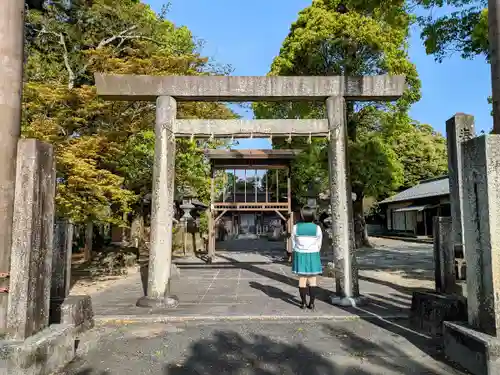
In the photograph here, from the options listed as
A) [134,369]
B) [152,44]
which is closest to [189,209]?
[152,44]

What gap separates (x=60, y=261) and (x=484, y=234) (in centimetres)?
522

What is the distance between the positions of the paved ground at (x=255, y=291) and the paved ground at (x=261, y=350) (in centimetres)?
78

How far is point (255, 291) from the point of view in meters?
8.58

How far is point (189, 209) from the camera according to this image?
56.7 feet

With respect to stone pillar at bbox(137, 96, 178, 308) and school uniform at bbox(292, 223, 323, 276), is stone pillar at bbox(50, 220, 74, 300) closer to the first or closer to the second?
stone pillar at bbox(137, 96, 178, 308)

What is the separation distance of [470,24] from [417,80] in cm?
1059

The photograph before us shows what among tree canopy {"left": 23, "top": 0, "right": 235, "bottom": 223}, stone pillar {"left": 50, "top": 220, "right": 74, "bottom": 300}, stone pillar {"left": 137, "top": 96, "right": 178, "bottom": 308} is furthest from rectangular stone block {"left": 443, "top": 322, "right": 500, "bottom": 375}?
tree canopy {"left": 23, "top": 0, "right": 235, "bottom": 223}

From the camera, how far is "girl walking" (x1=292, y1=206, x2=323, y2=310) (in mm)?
6590

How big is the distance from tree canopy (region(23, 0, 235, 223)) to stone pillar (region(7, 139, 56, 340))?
14.6 feet

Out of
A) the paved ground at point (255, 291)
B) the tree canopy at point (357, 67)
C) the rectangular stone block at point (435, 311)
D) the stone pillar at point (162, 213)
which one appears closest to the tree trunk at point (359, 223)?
the tree canopy at point (357, 67)

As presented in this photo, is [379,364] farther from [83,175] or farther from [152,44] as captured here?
[152,44]

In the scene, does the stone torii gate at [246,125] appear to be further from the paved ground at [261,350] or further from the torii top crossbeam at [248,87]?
the paved ground at [261,350]

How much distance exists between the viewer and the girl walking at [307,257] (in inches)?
259

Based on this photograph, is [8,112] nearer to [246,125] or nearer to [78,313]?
[78,313]
